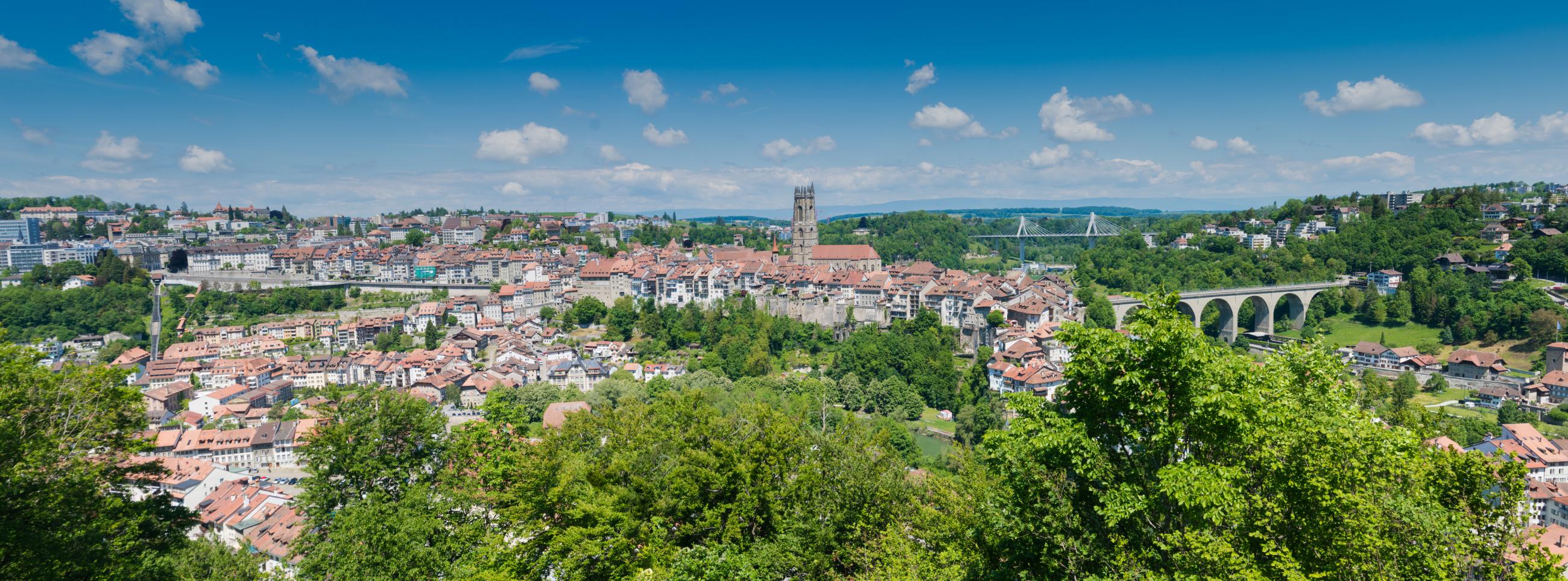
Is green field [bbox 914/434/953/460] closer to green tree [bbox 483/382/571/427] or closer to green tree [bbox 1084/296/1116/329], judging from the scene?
green tree [bbox 483/382/571/427]

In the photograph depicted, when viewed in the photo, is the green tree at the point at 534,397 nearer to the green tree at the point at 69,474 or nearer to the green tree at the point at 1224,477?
the green tree at the point at 69,474

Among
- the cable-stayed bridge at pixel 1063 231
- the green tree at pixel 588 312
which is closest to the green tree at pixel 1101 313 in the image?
the green tree at pixel 588 312

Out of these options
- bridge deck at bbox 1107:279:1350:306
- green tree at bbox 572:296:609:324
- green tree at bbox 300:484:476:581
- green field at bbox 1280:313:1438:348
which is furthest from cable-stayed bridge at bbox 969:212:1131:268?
green tree at bbox 300:484:476:581

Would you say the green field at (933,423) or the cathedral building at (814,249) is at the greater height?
the cathedral building at (814,249)

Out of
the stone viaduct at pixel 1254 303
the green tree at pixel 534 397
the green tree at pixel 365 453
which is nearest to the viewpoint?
the green tree at pixel 365 453

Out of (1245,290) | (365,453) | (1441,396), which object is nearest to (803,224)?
(1245,290)

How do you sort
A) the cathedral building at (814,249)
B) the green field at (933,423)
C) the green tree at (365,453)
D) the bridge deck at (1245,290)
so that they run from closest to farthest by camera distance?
the green tree at (365,453)
the green field at (933,423)
the bridge deck at (1245,290)
the cathedral building at (814,249)

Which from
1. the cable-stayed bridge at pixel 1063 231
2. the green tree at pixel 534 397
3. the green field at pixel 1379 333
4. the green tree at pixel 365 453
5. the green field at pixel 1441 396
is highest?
the cable-stayed bridge at pixel 1063 231

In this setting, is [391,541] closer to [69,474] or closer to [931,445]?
[69,474]
